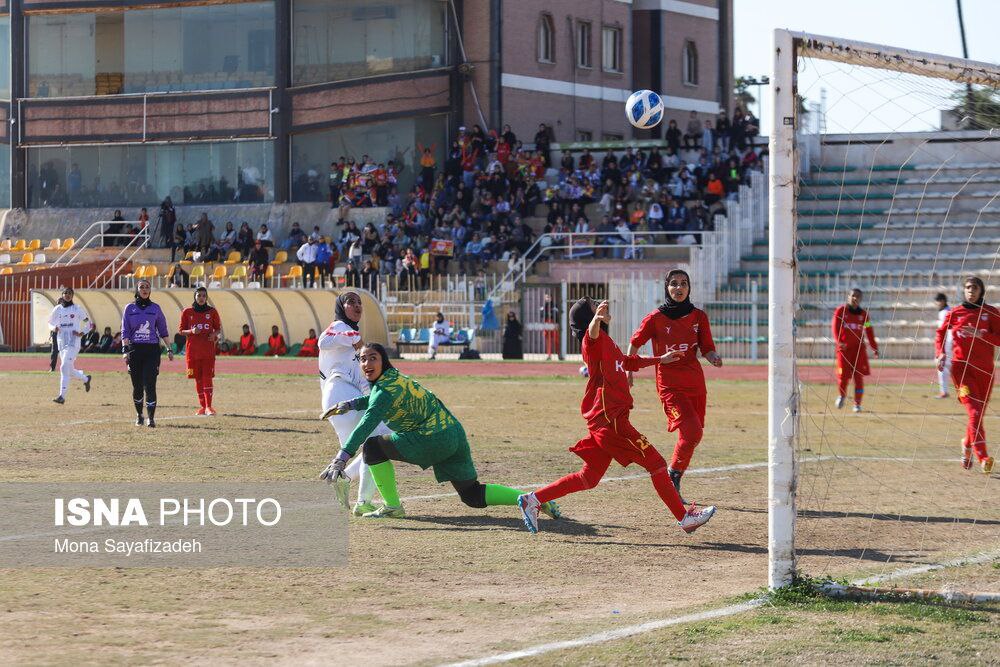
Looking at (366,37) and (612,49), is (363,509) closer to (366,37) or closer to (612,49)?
(366,37)

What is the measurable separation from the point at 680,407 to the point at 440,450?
230 centimetres

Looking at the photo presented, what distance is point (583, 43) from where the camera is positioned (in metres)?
53.1

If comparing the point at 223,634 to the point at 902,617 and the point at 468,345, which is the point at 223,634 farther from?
the point at 468,345

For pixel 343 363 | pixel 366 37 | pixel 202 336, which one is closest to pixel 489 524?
pixel 343 363

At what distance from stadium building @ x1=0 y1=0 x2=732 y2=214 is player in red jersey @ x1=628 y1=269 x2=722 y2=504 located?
38307 mm

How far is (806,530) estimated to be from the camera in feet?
37.3

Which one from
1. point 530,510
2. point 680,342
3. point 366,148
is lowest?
point 530,510

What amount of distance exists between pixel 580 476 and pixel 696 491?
289 cm

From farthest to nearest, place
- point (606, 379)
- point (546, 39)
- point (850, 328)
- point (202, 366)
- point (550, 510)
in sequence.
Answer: point (546, 39)
point (850, 328)
point (202, 366)
point (550, 510)
point (606, 379)

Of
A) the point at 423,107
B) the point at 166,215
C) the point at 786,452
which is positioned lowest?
the point at 786,452

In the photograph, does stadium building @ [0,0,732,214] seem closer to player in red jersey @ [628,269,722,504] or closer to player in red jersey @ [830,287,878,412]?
player in red jersey @ [830,287,878,412]

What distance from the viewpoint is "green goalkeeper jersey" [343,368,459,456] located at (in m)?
10.8

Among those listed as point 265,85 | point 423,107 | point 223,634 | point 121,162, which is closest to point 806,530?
point 223,634

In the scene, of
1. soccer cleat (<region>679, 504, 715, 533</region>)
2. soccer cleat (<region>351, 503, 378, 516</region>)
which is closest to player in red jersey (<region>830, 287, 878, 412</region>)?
soccer cleat (<region>679, 504, 715, 533</region>)
